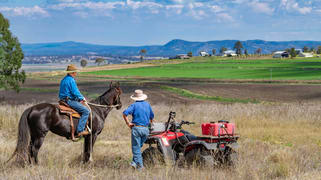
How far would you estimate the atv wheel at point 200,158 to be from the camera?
936 cm

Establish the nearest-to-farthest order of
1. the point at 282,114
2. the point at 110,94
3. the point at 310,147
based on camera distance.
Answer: the point at 110,94
the point at 310,147
the point at 282,114

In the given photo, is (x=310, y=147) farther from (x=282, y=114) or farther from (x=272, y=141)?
(x=282, y=114)

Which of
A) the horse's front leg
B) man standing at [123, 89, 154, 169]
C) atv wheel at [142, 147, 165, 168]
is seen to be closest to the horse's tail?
the horse's front leg

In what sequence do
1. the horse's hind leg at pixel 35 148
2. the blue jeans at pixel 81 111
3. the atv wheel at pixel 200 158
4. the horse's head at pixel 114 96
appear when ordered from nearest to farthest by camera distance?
the atv wheel at pixel 200 158, the horse's hind leg at pixel 35 148, the blue jeans at pixel 81 111, the horse's head at pixel 114 96

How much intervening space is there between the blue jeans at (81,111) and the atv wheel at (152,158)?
1.80 m

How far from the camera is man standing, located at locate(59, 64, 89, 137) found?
1084 centimetres

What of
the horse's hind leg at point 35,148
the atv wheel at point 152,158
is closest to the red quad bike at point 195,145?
the atv wheel at point 152,158

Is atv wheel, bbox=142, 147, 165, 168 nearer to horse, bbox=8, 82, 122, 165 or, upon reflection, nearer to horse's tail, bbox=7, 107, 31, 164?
horse, bbox=8, 82, 122, 165

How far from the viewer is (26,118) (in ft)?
34.3

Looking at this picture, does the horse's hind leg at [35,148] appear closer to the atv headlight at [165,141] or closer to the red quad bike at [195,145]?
the red quad bike at [195,145]

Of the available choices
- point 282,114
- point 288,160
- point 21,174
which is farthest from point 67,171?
point 282,114

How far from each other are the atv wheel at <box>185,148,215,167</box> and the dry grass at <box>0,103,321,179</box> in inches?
9.9

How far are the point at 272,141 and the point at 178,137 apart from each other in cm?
596

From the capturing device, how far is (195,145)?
998 centimetres
